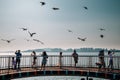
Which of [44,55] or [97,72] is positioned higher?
[44,55]

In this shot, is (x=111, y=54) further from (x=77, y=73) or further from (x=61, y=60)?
(x=61, y=60)

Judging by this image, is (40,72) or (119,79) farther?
(40,72)

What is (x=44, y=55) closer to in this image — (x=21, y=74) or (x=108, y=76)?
(x=21, y=74)

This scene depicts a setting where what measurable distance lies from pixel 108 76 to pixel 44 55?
786 centimetres

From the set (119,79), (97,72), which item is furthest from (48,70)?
(119,79)

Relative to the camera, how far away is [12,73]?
24.7 metres

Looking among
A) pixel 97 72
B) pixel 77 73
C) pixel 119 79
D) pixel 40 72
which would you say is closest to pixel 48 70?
pixel 40 72

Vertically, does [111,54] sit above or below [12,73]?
above

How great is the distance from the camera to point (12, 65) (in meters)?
29.4

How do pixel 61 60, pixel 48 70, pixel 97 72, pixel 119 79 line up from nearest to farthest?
pixel 119 79, pixel 97 72, pixel 48 70, pixel 61 60

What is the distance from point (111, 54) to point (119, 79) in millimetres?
3618

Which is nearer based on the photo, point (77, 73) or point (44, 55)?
point (77, 73)

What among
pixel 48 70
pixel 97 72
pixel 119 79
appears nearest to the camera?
pixel 119 79

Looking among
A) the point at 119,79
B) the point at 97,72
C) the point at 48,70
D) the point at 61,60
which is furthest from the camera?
the point at 61,60
